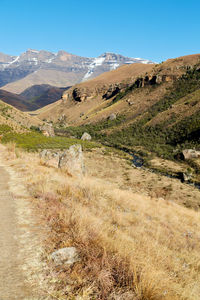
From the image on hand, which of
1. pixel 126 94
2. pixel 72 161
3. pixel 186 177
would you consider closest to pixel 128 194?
pixel 72 161

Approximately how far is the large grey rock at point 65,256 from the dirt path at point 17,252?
0.31m

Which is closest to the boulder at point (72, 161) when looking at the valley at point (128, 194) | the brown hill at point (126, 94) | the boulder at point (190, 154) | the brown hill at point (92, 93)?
the valley at point (128, 194)

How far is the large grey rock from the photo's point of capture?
339 cm

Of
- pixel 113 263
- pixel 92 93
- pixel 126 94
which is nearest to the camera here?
pixel 113 263

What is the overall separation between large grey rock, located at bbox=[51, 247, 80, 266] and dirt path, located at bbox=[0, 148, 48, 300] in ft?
1.00

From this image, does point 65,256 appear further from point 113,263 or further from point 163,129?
point 163,129

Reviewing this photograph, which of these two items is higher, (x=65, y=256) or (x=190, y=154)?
(x=65, y=256)

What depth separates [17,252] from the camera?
3.59 m

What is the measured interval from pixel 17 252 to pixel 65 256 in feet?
2.97

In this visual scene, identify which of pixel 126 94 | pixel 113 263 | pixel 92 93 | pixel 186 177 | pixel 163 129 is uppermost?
pixel 92 93

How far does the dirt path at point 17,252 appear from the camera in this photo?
107 inches

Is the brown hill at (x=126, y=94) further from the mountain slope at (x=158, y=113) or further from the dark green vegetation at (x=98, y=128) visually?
the dark green vegetation at (x=98, y=128)

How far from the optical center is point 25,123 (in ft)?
231

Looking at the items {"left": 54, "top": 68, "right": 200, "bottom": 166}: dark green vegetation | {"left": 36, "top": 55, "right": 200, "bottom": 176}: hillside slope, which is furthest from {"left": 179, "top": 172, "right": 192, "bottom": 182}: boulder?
{"left": 54, "top": 68, "right": 200, "bottom": 166}: dark green vegetation
